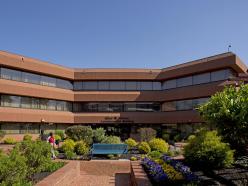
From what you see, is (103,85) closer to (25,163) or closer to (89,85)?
(89,85)

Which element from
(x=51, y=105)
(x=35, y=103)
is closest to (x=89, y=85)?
(x=51, y=105)

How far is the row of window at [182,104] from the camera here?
120 feet

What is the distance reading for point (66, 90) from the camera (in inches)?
1633

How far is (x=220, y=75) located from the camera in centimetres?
3425

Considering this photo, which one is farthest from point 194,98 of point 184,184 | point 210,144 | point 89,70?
point 184,184

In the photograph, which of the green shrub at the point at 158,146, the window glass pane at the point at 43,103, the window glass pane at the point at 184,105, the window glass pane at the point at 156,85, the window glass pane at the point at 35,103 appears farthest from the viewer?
the window glass pane at the point at 156,85

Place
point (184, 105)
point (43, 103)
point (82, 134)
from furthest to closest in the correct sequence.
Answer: point (184, 105) → point (43, 103) → point (82, 134)

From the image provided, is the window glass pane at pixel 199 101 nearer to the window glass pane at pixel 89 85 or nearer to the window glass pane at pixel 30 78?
the window glass pane at pixel 89 85

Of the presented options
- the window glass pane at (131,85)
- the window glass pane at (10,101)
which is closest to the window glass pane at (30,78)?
the window glass pane at (10,101)

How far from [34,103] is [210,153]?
96.8 feet

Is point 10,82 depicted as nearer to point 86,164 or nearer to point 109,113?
point 109,113

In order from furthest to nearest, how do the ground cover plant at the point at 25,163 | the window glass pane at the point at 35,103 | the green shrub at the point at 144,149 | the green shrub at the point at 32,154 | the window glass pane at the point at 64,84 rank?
the window glass pane at the point at 64,84
the window glass pane at the point at 35,103
the green shrub at the point at 144,149
the green shrub at the point at 32,154
the ground cover plant at the point at 25,163

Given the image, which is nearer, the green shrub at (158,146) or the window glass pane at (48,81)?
the green shrub at (158,146)

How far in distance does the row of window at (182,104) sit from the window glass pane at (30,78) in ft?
55.3
